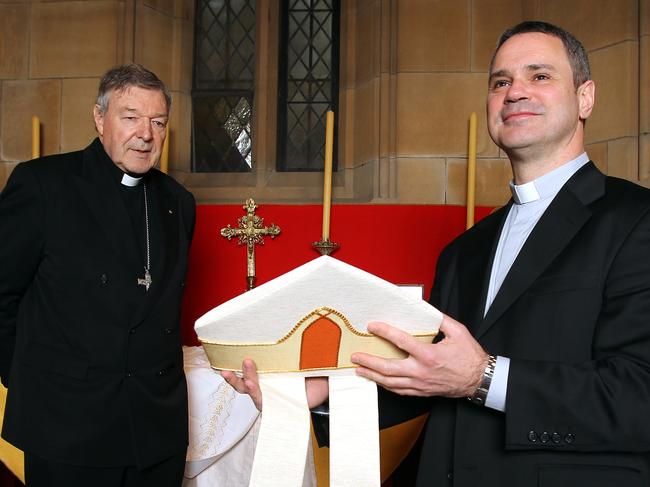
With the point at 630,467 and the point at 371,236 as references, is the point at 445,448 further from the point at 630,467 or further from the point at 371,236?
the point at 371,236

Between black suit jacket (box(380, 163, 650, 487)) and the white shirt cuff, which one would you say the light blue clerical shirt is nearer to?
black suit jacket (box(380, 163, 650, 487))

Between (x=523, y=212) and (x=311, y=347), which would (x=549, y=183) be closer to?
(x=523, y=212)

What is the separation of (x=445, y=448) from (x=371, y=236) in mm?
1919

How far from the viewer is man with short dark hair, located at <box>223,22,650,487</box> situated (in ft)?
4.07

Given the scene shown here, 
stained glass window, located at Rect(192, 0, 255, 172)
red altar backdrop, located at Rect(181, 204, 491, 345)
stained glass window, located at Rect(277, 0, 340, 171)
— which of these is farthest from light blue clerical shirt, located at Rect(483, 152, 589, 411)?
stained glass window, located at Rect(192, 0, 255, 172)

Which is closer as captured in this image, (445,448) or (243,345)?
(243,345)

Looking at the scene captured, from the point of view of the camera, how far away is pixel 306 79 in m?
4.33

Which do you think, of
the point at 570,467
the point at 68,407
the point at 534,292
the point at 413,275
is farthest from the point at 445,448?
the point at 413,275

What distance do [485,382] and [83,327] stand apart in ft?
3.57

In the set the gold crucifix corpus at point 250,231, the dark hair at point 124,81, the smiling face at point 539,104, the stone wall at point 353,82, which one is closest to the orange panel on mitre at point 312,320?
the smiling face at point 539,104

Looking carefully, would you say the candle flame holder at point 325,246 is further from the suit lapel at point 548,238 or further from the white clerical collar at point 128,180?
the suit lapel at point 548,238

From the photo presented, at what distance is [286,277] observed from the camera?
111 cm

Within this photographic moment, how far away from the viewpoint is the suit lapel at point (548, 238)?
1382mm

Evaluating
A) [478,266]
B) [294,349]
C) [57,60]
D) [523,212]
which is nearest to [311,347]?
[294,349]
